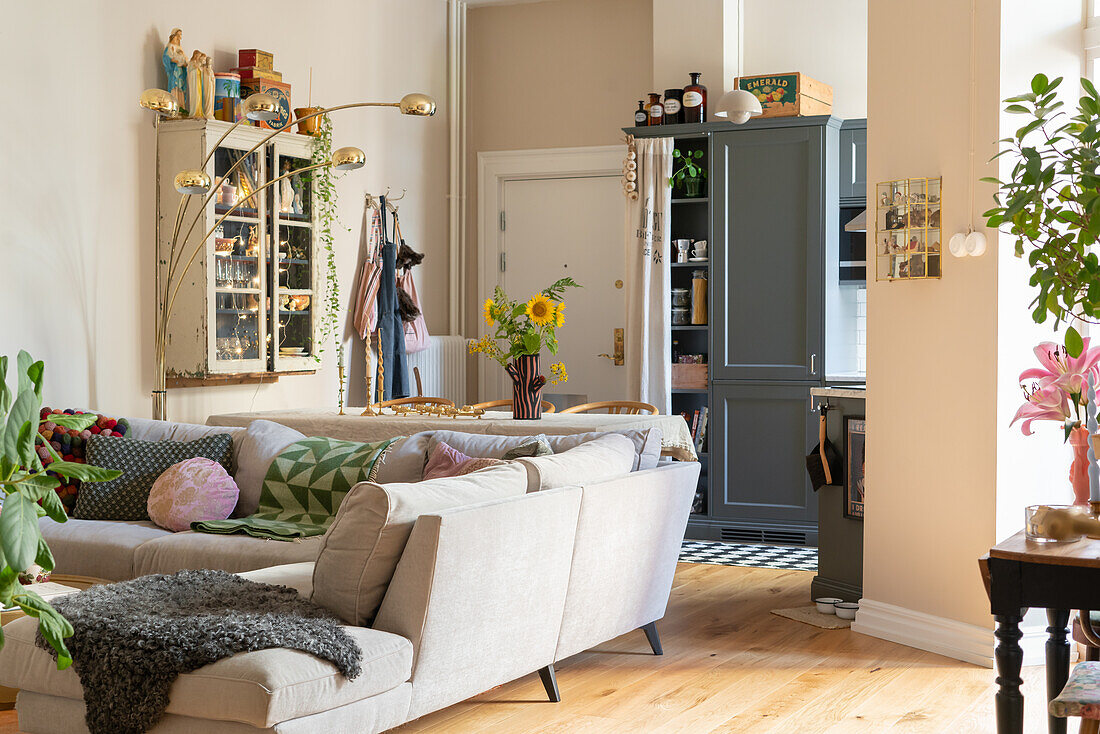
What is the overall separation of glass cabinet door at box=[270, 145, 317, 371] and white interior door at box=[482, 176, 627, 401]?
7.23 feet

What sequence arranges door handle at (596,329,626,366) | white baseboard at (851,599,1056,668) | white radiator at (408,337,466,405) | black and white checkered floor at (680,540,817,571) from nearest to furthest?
white baseboard at (851,599,1056,668) < black and white checkered floor at (680,540,817,571) < white radiator at (408,337,466,405) < door handle at (596,329,626,366)

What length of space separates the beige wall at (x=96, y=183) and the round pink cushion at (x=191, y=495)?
887 mm

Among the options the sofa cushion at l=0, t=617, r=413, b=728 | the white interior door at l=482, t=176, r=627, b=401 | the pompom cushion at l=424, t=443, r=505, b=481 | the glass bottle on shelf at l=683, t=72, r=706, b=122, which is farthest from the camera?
the white interior door at l=482, t=176, r=627, b=401

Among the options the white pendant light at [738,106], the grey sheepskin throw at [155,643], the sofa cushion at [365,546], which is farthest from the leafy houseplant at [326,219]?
the grey sheepskin throw at [155,643]

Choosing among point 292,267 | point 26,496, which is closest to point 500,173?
point 292,267

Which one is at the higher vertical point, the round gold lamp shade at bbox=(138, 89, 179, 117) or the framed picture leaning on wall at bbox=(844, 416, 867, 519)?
the round gold lamp shade at bbox=(138, 89, 179, 117)

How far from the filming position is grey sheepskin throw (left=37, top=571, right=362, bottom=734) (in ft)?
8.18

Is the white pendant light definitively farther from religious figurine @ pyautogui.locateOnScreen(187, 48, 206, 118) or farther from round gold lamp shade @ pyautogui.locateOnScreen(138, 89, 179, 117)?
round gold lamp shade @ pyautogui.locateOnScreen(138, 89, 179, 117)

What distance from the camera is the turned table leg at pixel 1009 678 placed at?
2.25 metres

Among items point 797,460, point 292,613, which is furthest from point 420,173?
point 292,613

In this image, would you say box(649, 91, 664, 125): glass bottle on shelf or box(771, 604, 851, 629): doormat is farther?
box(649, 91, 664, 125): glass bottle on shelf

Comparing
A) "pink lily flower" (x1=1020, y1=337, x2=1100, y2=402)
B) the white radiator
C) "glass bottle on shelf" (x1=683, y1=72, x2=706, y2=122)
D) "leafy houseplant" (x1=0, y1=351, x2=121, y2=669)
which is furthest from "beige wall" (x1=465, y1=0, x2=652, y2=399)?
"leafy houseplant" (x1=0, y1=351, x2=121, y2=669)

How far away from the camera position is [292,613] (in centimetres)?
278

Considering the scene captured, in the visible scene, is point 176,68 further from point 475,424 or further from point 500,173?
point 500,173
